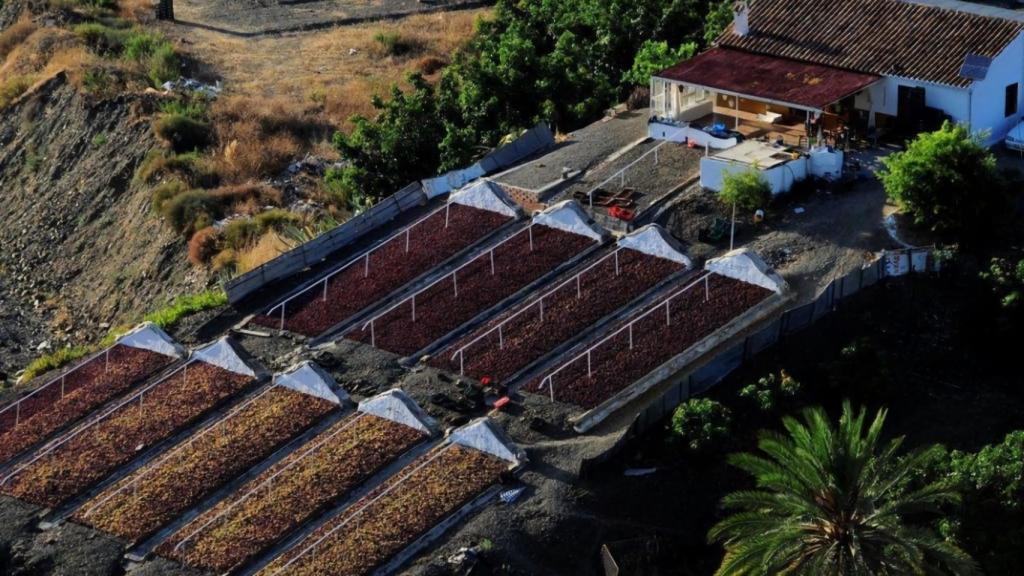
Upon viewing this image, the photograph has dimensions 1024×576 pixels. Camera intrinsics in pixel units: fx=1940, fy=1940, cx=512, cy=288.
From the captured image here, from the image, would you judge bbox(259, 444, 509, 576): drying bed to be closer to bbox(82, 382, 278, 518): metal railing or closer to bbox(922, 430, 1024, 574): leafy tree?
bbox(82, 382, 278, 518): metal railing

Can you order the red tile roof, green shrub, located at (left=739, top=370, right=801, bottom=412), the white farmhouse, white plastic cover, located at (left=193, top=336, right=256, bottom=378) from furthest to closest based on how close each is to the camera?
the red tile roof → the white farmhouse → white plastic cover, located at (left=193, top=336, right=256, bottom=378) → green shrub, located at (left=739, top=370, right=801, bottom=412)

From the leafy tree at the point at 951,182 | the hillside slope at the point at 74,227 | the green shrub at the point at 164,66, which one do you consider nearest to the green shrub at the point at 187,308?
the hillside slope at the point at 74,227

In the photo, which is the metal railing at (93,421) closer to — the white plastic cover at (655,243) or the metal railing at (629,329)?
the metal railing at (629,329)

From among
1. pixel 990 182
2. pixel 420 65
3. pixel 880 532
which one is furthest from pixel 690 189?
pixel 420 65

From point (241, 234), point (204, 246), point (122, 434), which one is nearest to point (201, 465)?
point (122, 434)

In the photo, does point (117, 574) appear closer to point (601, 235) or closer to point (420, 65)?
point (601, 235)

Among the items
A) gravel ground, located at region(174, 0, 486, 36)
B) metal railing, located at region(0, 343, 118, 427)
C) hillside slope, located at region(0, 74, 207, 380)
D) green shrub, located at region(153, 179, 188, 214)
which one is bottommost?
hillside slope, located at region(0, 74, 207, 380)

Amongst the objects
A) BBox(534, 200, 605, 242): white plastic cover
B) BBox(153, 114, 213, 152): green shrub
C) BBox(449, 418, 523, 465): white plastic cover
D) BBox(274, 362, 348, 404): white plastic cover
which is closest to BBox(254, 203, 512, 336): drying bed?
BBox(534, 200, 605, 242): white plastic cover
